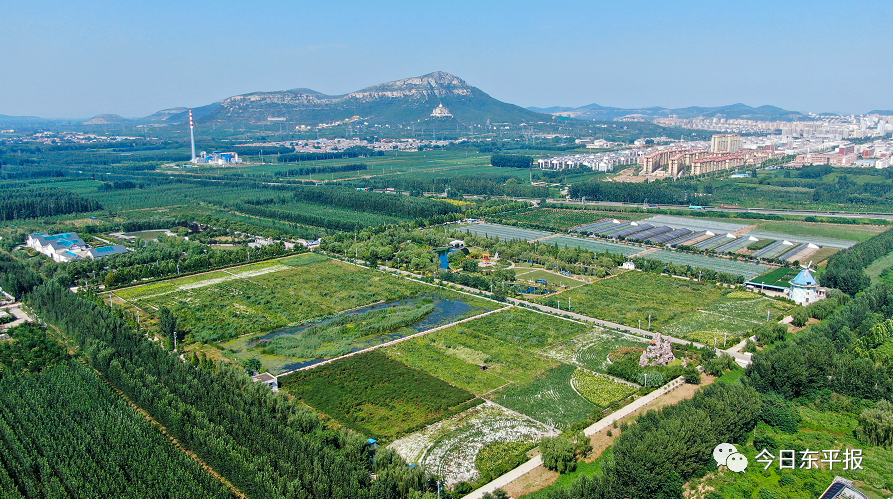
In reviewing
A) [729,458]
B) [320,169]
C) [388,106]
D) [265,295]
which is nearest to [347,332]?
[265,295]

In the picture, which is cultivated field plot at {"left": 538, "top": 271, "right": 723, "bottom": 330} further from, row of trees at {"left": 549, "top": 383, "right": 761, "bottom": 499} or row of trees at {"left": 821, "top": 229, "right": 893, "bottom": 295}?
row of trees at {"left": 549, "top": 383, "right": 761, "bottom": 499}

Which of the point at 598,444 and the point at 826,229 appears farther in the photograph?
the point at 826,229

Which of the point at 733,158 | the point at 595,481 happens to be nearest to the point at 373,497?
the point at 595,481

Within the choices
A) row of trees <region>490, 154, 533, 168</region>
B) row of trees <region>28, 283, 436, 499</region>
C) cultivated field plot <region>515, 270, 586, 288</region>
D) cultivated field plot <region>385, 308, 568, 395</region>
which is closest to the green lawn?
cultivated field plot <region>385, 308, 568, 395</region>

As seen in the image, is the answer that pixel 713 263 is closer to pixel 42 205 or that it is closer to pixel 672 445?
pixel 672 445

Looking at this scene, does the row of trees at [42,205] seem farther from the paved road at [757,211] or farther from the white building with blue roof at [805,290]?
the white building with blue roof at [805,290]

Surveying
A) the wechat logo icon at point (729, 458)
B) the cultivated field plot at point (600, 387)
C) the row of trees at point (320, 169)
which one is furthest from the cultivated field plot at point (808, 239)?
the row of trees at point (320, 169)

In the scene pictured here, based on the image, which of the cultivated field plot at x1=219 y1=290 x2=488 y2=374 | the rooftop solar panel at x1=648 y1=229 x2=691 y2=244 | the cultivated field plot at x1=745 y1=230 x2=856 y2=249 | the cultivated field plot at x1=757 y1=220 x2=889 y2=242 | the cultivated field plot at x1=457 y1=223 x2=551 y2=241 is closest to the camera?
the cultivated field plot at x1=219 y1=290 x2=488 y2=374
